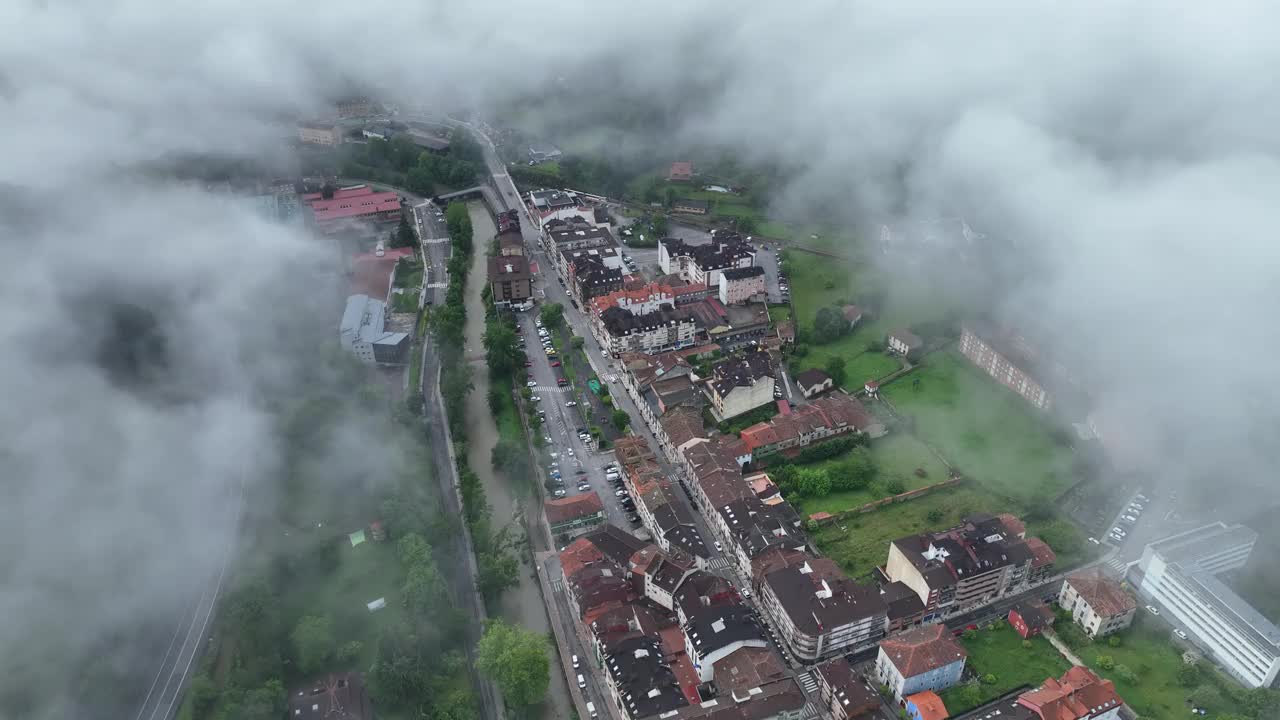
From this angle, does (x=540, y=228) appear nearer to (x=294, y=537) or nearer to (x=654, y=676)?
(x=294, y=537)

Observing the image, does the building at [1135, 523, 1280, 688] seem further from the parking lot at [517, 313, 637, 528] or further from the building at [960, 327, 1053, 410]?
the parking lot at [517, 313, 637, 528]

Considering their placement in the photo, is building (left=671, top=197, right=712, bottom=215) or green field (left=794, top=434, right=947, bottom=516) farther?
building (left=671, top=197, right=712, bottom=215)

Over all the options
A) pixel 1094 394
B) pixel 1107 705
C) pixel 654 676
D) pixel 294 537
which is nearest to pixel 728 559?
pixel 654 676

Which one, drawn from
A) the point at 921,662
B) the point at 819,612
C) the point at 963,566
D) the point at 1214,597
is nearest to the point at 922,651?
the point at 921,662

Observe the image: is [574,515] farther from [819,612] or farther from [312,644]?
[312,644]

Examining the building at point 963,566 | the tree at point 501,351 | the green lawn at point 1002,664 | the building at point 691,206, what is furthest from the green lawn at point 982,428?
the building at point 691,206

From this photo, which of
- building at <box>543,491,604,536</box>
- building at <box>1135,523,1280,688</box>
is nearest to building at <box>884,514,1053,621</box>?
building at <box>1135,523,1280,688</box>
